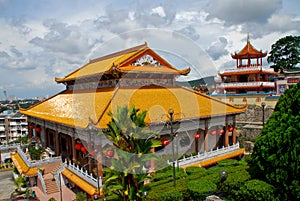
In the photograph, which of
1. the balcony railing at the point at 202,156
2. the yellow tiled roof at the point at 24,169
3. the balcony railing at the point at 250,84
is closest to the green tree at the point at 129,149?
the balcony railing at the point at 202,156

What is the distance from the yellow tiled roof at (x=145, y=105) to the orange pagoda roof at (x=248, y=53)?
17.2m

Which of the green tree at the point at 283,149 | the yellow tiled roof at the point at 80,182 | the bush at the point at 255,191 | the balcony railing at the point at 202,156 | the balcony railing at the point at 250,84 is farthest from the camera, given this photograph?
the balcony railing at the point at 250,84

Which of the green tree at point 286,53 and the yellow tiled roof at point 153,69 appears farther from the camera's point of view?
the green tree at point 286,53

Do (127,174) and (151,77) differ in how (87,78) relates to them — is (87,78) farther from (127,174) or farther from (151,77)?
(127,174)

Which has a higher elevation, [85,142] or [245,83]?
[245,83]

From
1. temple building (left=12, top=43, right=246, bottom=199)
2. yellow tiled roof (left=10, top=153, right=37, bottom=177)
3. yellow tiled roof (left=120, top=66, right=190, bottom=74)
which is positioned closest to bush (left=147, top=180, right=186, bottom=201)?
temple building (left=12, top=43, right=246, bottom=199)

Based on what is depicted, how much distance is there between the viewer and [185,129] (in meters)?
18.8

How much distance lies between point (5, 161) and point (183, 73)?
23.8 m

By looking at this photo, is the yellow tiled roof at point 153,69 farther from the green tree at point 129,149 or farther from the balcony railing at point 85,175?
the green tree at point 129,149

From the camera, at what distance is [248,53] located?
36.4 meters

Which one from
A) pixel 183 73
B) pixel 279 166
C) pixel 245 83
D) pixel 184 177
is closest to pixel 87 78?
pixel 183 73

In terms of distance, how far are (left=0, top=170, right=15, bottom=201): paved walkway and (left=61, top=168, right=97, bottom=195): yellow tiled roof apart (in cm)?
683

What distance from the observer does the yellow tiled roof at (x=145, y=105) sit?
16125 millimetres

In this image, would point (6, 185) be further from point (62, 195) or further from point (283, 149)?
point (283, 149)
